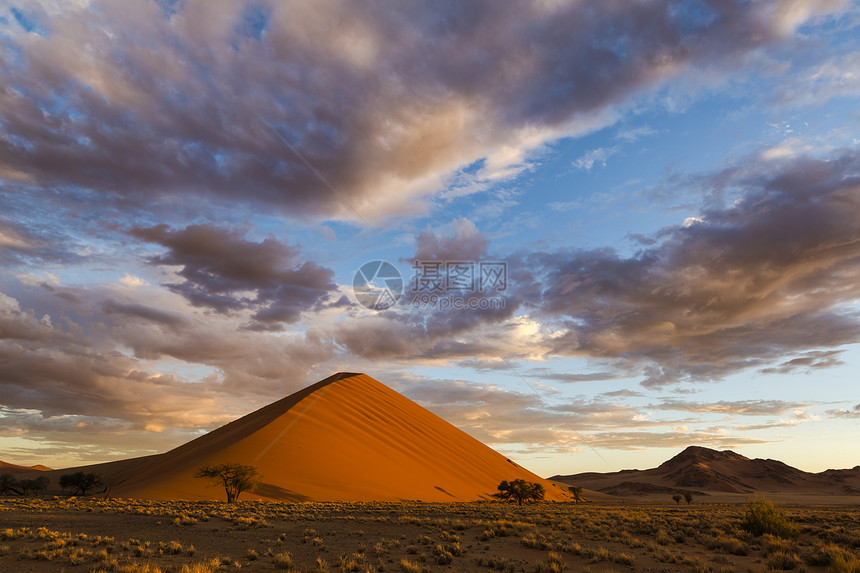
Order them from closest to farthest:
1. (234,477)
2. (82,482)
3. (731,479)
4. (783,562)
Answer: (783,562)
(234,477)
(82,482)
(731,479)

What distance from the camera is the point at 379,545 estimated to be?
1658cm

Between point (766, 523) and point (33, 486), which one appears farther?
point (33, 486)

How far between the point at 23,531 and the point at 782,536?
30192 mm

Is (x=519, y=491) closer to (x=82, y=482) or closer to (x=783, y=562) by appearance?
(x=783, y=562)

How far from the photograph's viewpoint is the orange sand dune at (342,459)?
43.0 metres

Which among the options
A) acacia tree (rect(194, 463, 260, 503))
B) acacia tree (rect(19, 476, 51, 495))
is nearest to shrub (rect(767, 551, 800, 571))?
acacia tree (rect(194, 463, 260, 503))

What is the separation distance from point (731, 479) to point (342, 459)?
12738 cm

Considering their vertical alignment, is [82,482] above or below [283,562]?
below

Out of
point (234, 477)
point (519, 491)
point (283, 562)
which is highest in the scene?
point (234, 477)

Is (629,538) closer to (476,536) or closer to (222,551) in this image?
(476,536)

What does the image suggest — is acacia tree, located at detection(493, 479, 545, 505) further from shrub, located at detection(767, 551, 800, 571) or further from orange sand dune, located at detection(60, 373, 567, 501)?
shrub, located at detection(767, 551, 800, 571)

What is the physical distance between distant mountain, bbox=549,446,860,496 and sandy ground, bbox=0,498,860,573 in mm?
100871

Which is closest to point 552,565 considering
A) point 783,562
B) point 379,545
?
point 379,545

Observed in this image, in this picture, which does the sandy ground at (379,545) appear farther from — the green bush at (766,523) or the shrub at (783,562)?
the green bush at (766,523)
